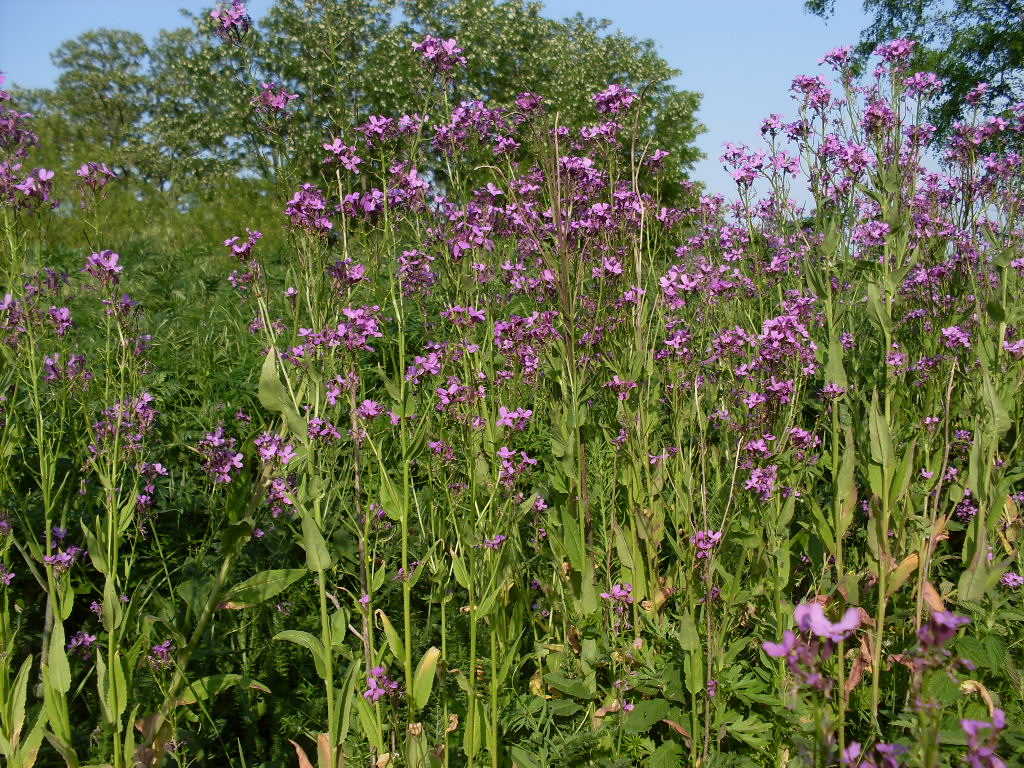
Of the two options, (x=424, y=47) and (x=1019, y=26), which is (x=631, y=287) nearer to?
(x=424, y=47)

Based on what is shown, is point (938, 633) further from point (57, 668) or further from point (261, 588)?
point (57, 668)

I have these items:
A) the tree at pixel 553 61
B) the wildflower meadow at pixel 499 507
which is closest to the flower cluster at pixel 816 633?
the wildflower meadow at pixel 499 507

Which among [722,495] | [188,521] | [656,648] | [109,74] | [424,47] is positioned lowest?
[656,648]

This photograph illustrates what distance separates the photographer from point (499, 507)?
213 cm

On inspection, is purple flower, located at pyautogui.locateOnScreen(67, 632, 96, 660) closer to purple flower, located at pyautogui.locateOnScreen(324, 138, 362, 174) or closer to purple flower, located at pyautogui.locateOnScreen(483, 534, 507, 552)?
purple flower, located at pyautogui.locateOnScreen(483, 534, 507, 552)

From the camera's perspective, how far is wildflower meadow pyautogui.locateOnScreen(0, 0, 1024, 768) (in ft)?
6.19

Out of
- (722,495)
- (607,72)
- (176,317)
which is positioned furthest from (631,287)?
(607,72)

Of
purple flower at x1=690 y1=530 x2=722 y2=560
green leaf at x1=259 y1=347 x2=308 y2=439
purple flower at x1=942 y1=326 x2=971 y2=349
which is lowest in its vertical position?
purple flower at x1=690 y1=530 x2=722 y2=560

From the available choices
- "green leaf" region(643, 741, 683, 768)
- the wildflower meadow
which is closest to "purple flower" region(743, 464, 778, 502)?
the wildflower meadow

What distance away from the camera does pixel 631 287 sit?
2670 mm

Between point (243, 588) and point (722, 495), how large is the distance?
1.46m

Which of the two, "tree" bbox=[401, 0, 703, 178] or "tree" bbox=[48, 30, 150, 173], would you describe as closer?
"tree" bbox=[401, 0, 703, 178]

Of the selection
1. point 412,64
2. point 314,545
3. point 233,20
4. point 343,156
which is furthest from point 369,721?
point 412,64

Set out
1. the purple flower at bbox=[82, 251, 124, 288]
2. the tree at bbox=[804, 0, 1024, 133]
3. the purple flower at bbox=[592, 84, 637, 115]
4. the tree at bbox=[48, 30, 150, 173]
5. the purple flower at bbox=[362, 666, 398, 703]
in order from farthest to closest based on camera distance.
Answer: the tree at bbox=[48, 30, 150, 173], the tree at bbox=[804, 0, 1024, 133], the purple flower at bbox=[592, 84, 637, 115], the purple flower at bbox=[82, 251, 124, 288], the purple flower at bbox=[362, 666, 398, 703]
